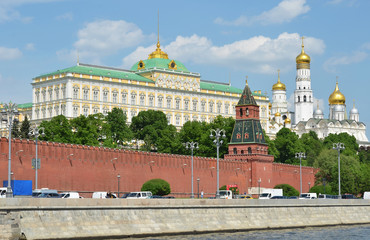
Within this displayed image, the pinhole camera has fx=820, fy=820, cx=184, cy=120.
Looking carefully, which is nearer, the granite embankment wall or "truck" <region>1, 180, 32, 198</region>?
the granite embankment wall

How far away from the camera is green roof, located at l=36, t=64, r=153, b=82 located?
145500mm

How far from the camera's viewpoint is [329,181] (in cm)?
11319

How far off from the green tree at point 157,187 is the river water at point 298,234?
63.8 feet

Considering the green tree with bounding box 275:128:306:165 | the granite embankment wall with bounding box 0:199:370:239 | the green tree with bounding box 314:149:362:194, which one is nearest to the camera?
the granite embankment wall with bounding box 0:199:370:239

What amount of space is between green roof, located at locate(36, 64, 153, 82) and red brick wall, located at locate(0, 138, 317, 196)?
5102 centimetres

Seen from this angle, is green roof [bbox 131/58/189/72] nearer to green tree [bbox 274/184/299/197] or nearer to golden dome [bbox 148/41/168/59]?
golden dome [bbox 148/41/168/59]

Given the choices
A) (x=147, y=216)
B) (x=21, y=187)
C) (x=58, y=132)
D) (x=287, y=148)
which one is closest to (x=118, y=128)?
(x=58, y=132)

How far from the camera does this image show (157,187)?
77.8 metres

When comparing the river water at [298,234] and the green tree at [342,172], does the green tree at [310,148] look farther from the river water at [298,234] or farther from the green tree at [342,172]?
the river water at [298,234]

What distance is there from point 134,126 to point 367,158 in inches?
1992

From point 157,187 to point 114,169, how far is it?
4.49 meters

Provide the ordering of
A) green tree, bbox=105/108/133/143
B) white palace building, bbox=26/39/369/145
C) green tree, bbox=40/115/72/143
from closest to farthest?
green tree, bbox=40/115/72/143 → green tree, bbox=105/108/133/143 → white palace building, bbox=26/39/369/145

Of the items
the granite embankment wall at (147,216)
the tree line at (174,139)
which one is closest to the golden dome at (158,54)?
the tree line at (174,139)

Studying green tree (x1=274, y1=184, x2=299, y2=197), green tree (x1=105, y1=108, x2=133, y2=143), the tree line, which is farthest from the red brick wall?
green tree (x1=105, y1=108, x2=133, y2=143)
